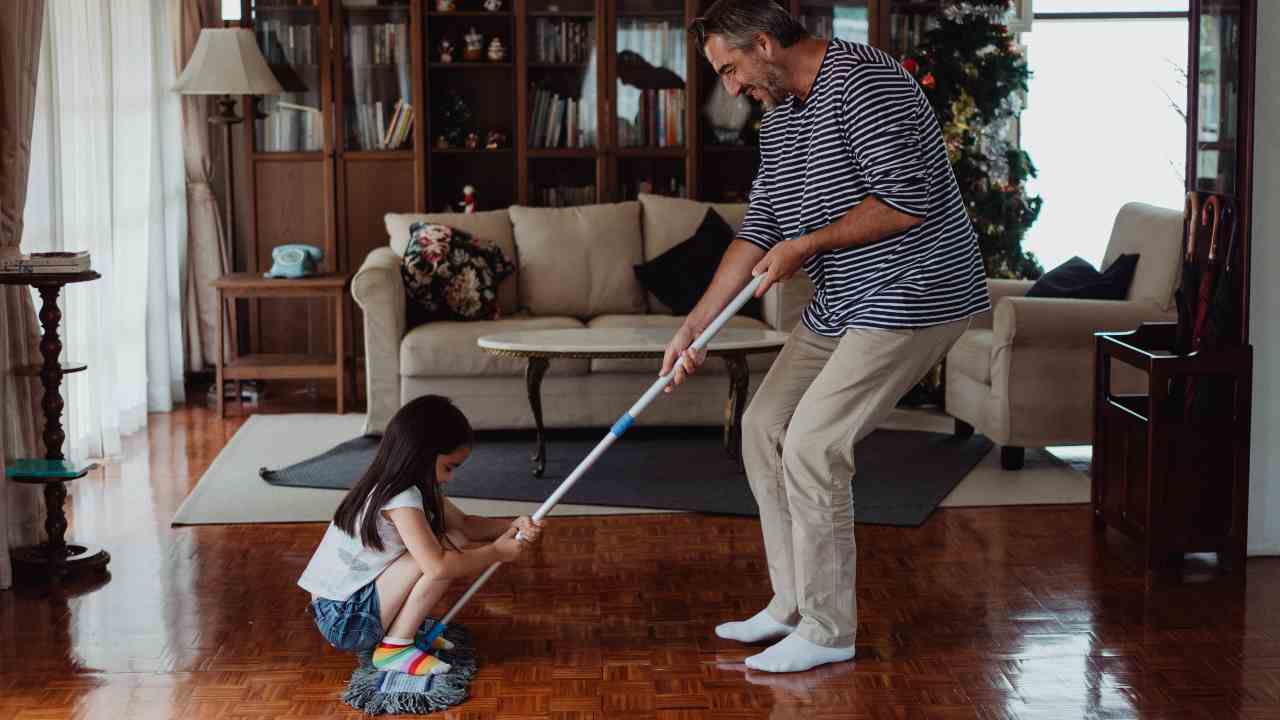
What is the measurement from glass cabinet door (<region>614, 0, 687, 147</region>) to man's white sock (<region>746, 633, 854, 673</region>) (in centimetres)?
414

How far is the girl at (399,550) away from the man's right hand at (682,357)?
0.41 meters

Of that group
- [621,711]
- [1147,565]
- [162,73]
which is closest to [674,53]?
[162,73]

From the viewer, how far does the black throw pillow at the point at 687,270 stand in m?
5.94

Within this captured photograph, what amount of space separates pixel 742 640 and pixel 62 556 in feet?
5.74

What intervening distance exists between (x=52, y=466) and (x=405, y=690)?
1.32m

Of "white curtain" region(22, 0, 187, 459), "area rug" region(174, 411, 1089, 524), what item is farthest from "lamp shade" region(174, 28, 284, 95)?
"area rug" region(174, 411, 1089, 524)

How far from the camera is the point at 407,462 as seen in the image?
2.89 meters

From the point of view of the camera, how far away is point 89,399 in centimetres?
516

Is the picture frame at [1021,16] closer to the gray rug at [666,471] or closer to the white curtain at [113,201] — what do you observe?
the gray rug at [666,471]

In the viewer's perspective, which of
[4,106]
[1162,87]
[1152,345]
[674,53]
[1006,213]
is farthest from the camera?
[1162,87]

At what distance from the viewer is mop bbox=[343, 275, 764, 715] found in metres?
2.85

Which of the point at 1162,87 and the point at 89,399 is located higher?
the point at 1162,87

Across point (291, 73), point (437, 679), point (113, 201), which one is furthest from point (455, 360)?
point (437, 679)

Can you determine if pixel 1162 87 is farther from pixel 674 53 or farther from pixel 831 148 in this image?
pixel 831 148
